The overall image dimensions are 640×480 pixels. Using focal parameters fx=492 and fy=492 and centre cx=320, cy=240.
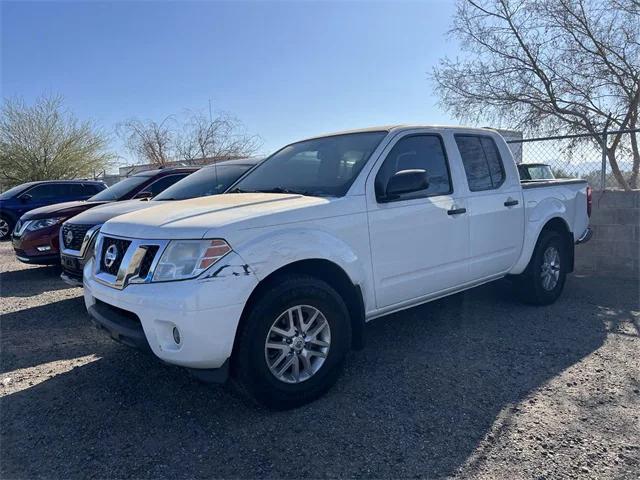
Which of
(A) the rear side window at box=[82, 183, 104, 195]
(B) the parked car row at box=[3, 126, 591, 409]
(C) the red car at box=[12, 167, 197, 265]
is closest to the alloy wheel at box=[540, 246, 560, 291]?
(B) the parked car row at box=[3, 126, 591, 409]

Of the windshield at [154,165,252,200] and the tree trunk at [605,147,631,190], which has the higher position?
the windshield at [154,165,252,200]

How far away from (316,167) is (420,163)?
2.98ft

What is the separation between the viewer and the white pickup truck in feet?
9.70

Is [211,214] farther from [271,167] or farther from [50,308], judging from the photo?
[50,308]

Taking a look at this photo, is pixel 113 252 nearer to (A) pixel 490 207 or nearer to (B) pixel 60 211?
(A) pixel 490 207

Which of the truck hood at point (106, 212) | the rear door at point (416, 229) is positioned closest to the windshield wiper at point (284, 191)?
the rear door at point (416, 229)

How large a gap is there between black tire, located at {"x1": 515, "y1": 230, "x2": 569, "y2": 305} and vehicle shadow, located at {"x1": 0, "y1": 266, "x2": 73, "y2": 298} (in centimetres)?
628

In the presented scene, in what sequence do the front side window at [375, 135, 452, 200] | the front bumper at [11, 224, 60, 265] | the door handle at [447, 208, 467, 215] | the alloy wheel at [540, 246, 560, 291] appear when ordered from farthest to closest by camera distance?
1. the front bumper at [11, 224, 60, 265]
2. the alloy wheel at [540, 246, 560, 291]
3. the door handle at [447, 208, 467, 215]
4. the front side window at [375, 135, 452, 200]

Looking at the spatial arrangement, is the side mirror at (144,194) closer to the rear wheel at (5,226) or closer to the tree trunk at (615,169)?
the rear wheel at (5,226)

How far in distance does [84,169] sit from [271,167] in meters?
27.0

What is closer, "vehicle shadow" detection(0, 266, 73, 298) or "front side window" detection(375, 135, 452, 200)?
"front side window" detection(375, 135, 452, 200)

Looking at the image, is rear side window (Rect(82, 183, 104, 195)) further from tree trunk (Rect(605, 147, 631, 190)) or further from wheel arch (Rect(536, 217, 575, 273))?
tree trunk (Rect(605, 147, 631, 190))

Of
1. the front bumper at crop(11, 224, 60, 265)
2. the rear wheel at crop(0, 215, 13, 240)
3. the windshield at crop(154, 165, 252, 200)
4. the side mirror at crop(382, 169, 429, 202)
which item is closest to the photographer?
Result: the side mirror at crop(382, 169, 429, 202)

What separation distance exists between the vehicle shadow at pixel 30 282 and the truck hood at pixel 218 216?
14.4 feet
